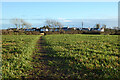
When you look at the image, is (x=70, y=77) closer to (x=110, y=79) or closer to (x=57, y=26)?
(x=110, y=79)

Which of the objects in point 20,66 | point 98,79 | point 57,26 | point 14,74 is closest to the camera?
point 98,79

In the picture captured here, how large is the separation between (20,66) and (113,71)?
499 cm

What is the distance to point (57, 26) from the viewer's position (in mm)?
115188

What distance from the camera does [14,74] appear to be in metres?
7.07

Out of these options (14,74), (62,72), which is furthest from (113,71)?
(14,74)

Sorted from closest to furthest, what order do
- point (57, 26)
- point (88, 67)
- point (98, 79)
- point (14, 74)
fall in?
point (98, 79), point (14, 74), point (88, 67), point (57, 26)

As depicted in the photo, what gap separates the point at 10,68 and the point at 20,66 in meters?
0.56

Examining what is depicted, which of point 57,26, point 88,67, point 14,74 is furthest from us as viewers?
point 57,26

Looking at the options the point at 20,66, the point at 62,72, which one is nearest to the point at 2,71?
the point at 20,66

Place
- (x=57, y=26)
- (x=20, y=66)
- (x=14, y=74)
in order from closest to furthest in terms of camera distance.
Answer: (x=14, y=74) → (x=20, y=66) → (x=57, y=26)

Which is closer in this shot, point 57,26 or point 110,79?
point 110,79

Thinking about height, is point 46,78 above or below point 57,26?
below

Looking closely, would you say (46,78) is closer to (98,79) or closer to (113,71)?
(98,79)

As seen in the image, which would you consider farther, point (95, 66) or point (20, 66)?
point (20, 66)
